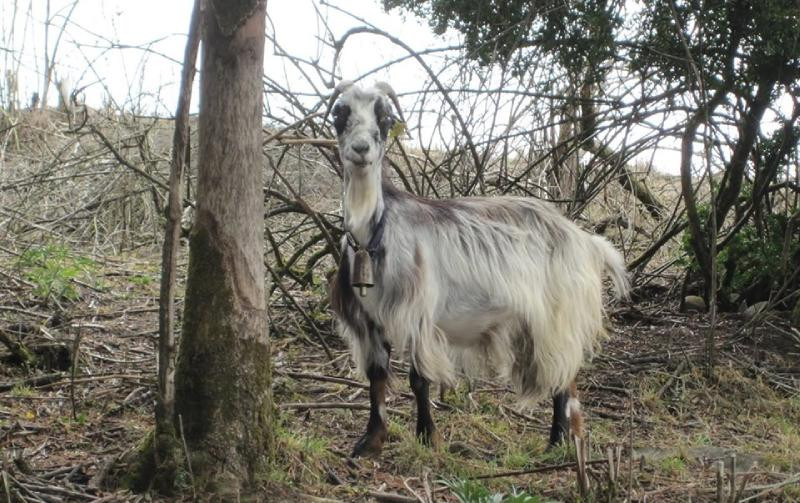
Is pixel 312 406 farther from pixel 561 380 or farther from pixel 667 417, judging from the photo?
pixel 667 417

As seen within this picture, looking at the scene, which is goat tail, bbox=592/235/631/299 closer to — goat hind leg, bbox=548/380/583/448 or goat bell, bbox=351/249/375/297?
goat hind leg, bbox=548/380/583/448

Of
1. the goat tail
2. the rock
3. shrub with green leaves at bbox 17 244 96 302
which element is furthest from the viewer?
the rock

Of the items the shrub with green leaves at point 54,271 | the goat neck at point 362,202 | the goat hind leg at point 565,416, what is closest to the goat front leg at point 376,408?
the goat neck at point 362,202

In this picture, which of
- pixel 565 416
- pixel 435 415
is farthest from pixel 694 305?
pixel 435 415

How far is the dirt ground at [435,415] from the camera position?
3.73 metres

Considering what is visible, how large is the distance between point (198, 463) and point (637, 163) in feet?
22.7

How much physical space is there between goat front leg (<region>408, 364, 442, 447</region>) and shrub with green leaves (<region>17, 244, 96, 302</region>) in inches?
109

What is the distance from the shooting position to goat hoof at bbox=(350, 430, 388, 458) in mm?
4488

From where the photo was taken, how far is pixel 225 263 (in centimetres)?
341

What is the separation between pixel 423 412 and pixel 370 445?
347mm

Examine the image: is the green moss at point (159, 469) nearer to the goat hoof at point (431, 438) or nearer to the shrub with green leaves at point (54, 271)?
the goat hoof at point (431, 438)

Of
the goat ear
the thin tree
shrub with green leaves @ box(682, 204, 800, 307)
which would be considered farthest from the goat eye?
shrub with green leaves @ box(682, 204, 800, 307)

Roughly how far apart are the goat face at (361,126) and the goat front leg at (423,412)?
1.05m

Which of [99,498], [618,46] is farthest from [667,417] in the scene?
[99,498]
